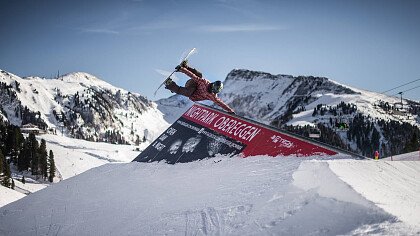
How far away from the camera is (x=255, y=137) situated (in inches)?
438

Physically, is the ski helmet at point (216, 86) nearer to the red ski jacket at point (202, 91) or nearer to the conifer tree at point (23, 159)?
the red ski jacket at point (202, 91)

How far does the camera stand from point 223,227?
5961mm

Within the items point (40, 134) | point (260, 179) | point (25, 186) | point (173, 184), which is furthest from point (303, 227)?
point (40, 134)

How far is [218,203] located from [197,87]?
10.1 m

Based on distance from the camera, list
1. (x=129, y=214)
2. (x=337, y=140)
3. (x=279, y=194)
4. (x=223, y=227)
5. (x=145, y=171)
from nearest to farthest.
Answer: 1. (x=223, y=227)
2. (x=279, y=194)
3. (x=129, y=214)
4. (x=145, y=171)
5. (x=337, y=140)

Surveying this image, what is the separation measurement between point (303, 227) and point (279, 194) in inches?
51.6

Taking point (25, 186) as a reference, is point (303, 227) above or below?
above

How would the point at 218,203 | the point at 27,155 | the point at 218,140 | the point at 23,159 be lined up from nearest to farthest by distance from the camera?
the point at 218,203 < the point at 218,140 < the point at 23,159 < the point at 27,155

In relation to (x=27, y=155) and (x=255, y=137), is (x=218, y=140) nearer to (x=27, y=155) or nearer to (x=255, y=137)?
(x=255, y=137)

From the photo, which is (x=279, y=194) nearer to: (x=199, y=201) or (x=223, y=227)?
(x=223, y=227)

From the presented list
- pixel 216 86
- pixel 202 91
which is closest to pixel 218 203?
pixel 216 86

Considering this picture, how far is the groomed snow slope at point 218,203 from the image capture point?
5.12 m

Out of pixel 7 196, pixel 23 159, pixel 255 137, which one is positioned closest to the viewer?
pixel 255 137

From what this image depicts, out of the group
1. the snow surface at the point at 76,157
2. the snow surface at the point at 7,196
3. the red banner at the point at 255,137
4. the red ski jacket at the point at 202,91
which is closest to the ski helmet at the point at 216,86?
the red ski jacket at the point at 202,91
